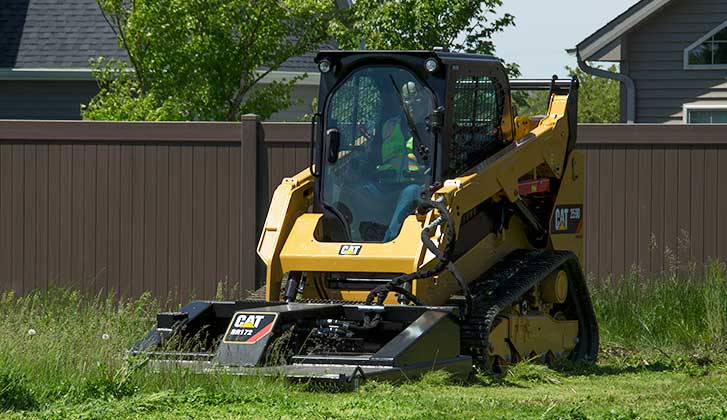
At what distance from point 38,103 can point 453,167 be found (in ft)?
52.2

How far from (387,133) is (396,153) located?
7.4 inches

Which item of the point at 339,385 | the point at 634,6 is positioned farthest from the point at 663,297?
the point at 634,6

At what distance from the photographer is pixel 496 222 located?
12203 mm

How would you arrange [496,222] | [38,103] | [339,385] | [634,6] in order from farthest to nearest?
[38,103]
[634,6]
[496,222]
[339,385]

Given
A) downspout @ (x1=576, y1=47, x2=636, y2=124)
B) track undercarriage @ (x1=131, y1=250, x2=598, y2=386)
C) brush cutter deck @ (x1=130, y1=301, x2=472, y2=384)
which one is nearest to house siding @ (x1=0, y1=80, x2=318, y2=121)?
downspout @ (x1=576, y1=47, x2=636, y2=124)

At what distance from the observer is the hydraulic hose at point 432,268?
10.5 metres

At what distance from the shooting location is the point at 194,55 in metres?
20.8

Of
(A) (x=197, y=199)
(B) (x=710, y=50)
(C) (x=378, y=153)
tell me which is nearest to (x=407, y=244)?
(C) (x=378, y=153)

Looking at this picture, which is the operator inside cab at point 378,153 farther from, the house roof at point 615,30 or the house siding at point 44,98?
the house siding at point 44,98

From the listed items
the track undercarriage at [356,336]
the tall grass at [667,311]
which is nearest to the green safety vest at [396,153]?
the track undercarriage at [356,336]

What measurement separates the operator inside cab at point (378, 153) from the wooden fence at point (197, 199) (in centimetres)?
378

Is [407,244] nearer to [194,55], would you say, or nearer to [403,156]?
[403,156]

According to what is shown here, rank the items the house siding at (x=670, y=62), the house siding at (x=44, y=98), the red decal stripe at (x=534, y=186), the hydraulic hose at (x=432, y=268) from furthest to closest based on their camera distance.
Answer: the house siding at (x=44, y=98) → the house siding at (x=670, y=62) → the red decal stripe at (x=534, y=186) → the hydraulic hose at (x=432, y=268)

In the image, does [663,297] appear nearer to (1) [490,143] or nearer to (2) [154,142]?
(1) [490,143]
